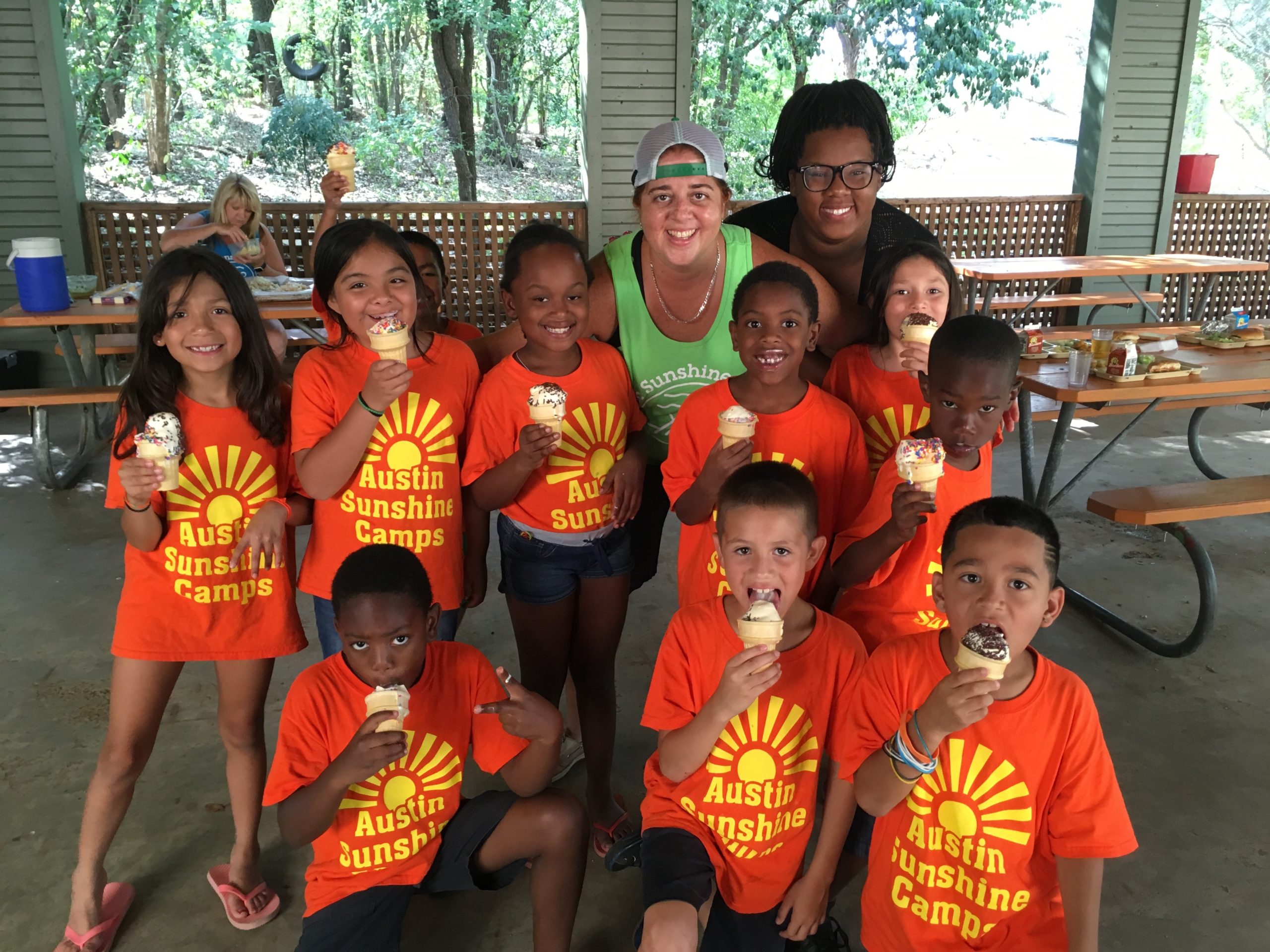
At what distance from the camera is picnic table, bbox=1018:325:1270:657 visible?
4086 mm

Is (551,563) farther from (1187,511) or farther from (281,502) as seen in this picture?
(1187,511)

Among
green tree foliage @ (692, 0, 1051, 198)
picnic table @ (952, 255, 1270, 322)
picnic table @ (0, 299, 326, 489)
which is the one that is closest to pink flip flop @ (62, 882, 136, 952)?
picnic table @ (0, 299, 326, 489)

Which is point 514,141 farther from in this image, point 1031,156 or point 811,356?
point 811,356

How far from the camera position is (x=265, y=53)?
14.9 m

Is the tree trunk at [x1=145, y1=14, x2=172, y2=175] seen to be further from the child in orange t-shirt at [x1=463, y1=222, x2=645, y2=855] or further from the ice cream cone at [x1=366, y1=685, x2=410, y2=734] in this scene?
the ice cream cone at [x1=366, y1=685, x2=410, y2=734]

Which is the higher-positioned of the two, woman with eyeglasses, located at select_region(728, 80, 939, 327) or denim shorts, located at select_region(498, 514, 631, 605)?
woman with eyeglasses, located at select_region(728, 80, 939, 327)

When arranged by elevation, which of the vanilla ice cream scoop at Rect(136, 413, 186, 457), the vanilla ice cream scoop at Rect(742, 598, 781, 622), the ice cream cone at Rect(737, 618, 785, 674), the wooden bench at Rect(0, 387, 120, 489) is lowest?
the wooden bench at Rect(0, 387, 120, 489)

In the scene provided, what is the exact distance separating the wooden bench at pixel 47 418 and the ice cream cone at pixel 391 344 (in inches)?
167

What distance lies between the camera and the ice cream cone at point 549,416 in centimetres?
238

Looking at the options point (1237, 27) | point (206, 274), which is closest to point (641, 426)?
point (206, 274)

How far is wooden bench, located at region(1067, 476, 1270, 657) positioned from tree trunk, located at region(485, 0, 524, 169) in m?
12.6

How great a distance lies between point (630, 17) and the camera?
8430 millimetres

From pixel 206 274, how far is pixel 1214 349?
18.4ft

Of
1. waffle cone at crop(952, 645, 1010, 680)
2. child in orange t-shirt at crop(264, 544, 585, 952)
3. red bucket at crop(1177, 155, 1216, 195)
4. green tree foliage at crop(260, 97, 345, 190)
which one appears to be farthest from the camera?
green tree foliage at crop(260, 97, 345, 190)
